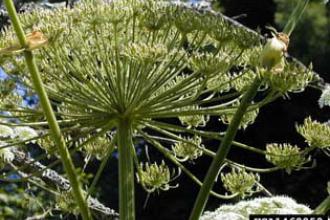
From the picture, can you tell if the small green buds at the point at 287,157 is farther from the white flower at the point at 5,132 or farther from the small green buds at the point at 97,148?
the white flower at the point at 5,132

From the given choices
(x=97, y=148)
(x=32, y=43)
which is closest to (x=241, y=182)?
(x=97, y=148)

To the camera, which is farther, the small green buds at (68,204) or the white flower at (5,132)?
the white flower at (5,132)

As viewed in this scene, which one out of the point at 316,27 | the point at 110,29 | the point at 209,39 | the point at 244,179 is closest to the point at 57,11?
the point at 110,29

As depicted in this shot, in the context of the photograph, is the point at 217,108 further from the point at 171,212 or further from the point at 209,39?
the point at 171,212

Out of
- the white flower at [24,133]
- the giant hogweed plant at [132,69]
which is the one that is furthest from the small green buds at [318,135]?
the white flower at [24,133]

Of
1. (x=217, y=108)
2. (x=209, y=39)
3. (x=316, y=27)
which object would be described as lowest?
(x=217, y=108)

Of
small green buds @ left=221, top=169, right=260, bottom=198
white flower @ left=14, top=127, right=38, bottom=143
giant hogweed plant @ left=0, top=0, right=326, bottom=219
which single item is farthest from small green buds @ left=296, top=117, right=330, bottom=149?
white flower @ left=14, top=127, right=38, bottom=143

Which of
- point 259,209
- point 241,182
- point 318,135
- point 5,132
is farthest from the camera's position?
point 5,132

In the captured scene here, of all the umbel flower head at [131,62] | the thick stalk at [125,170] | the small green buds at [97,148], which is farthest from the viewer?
the small green buds at [97,148]

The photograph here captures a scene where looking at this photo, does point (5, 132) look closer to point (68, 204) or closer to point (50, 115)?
point (68, 204)
